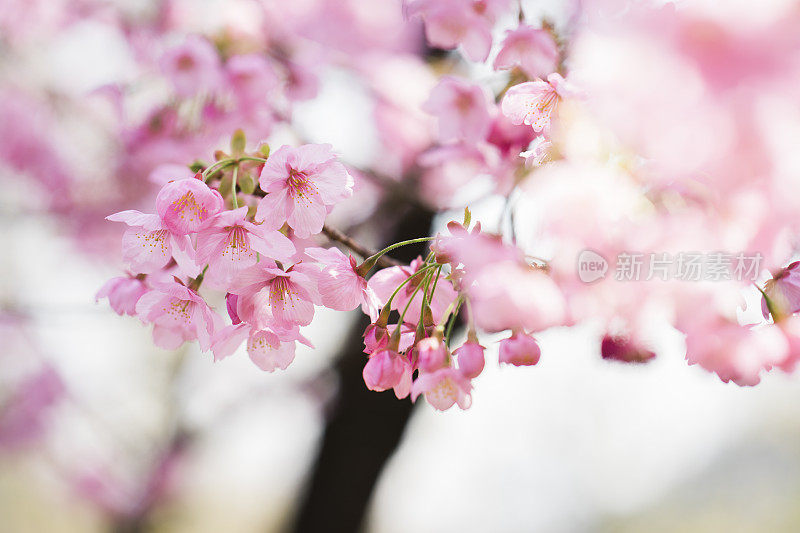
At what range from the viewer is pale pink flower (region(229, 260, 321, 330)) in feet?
2.51

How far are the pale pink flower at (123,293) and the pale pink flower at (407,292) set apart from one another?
0.37 m

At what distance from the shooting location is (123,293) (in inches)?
33.9

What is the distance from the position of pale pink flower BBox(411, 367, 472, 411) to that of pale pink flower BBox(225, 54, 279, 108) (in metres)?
1.07

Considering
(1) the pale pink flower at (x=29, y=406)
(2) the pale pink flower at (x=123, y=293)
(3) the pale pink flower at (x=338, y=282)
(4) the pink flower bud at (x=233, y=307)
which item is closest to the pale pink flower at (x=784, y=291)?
(3) the pale pink flower at (x=338, y=282)

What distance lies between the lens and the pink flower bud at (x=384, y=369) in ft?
2.42

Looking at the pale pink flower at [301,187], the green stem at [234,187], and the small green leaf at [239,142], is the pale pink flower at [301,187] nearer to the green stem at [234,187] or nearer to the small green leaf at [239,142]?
the green stem at [234,187]

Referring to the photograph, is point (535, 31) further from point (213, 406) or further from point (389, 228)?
point (213, 406)

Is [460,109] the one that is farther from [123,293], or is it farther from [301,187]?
[123,293]

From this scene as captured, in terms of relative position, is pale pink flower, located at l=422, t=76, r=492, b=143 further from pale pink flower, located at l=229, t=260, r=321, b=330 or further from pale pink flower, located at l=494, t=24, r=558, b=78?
pale pink flower, located at l=229, t=260, r=321, b=330

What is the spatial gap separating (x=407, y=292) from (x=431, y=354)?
145 mm

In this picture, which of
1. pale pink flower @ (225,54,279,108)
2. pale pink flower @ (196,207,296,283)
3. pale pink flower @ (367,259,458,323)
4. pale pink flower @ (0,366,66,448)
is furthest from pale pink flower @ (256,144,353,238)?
pale pink flower @ (0,366,66,448)

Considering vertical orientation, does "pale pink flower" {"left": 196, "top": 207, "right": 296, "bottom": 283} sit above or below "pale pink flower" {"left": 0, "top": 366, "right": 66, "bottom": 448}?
above

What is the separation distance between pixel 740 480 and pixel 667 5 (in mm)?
15067

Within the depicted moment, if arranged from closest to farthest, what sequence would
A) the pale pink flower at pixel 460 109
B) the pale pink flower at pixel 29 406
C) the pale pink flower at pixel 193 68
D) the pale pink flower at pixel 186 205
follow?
1. the pale pink flower at pixel 186 205
2. the pale pink flower at pixel 460 109
3. the pale pink flower at pixel 193 68
4. the pale pink flower at pixel 29 406
